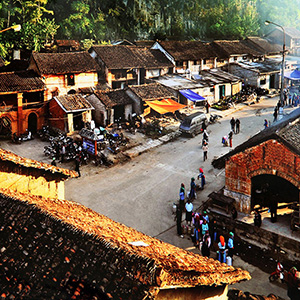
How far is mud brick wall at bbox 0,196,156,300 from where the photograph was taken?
6371 mm

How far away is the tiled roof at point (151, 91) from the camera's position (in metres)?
34.5

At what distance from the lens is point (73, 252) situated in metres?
7.35

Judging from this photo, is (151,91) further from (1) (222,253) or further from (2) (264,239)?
(1) (222,253)

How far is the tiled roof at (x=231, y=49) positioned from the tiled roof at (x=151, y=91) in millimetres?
16085

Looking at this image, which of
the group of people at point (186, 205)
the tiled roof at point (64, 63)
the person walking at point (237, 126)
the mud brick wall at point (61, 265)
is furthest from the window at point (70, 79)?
the mud brick wall at point (61, 265)

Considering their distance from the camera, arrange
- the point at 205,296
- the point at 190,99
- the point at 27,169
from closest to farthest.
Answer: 1. the point at 205,296
2. the point at 27,169
3. the point at 190,99

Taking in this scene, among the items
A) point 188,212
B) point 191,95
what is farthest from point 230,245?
point 191,95

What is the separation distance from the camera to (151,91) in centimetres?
3575

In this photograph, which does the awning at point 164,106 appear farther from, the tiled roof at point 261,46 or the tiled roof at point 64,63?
the tiled roof at point 261,46

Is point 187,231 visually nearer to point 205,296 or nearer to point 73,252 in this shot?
point 205,296

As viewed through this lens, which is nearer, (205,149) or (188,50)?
(205,149)

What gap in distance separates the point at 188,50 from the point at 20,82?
77.9 feet

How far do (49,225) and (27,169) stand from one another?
14.7 ft

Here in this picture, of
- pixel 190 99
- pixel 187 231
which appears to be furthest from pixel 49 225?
pixel 190 99
